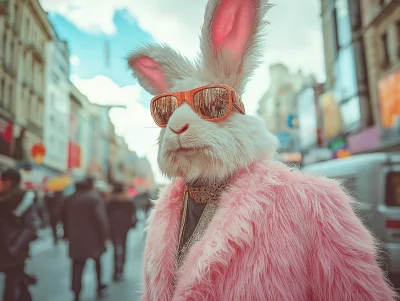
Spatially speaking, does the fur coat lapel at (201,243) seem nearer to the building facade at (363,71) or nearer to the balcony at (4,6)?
the balcony at (4,6)

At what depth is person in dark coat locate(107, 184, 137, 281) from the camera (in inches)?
246

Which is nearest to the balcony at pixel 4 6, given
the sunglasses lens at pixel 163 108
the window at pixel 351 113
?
the sunglasses lens at pixel 163 108

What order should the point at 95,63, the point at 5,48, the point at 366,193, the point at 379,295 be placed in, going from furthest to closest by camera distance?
the point at 5,48 → the point at 366,193 → the point at 95,63 → the point at 379,295

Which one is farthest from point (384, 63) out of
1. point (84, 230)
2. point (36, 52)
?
point (36, 52)

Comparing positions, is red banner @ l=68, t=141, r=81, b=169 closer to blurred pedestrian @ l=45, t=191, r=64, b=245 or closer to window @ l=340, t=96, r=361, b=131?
blurred pedestrian @ l=45, t=191, r=64, b=245

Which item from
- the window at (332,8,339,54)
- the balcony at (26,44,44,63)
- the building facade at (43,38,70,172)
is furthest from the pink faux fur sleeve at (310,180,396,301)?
the window at (332,8,339,54)

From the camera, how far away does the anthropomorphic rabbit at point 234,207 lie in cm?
114

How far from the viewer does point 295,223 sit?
3.93ft

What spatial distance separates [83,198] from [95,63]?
3.11 m

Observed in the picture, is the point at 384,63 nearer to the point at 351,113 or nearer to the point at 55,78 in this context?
the point at 351,113

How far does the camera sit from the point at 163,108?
1.45m

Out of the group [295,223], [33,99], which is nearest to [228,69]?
[295,223]

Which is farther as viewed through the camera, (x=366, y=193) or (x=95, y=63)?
(x=366, y=193)

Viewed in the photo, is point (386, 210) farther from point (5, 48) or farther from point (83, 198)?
point (5, 48)
